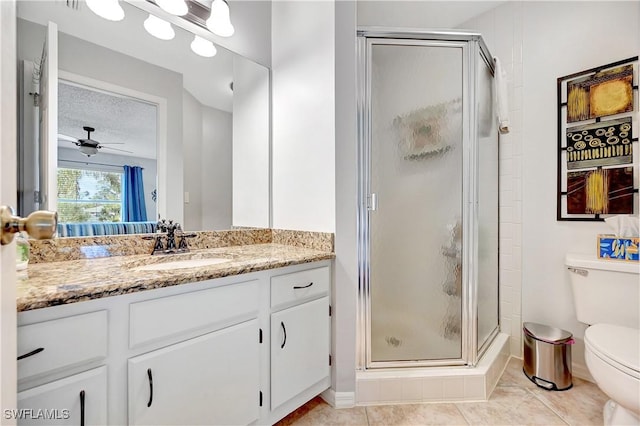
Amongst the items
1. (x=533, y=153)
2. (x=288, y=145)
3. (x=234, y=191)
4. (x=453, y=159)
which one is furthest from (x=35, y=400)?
(x=533, y=153)

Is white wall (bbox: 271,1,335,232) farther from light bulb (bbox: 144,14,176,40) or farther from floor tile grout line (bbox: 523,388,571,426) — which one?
floor tile grout line (bbox: 523,388,571,426)

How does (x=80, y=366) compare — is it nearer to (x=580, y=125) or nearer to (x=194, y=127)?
(x=194, y=127)

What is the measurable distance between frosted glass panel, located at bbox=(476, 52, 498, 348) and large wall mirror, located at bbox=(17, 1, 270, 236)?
4.34 ft

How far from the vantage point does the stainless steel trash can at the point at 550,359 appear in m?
1.61

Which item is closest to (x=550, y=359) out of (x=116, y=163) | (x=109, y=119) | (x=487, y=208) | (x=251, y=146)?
(x=487, y=208)

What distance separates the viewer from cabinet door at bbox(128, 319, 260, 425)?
88 cm

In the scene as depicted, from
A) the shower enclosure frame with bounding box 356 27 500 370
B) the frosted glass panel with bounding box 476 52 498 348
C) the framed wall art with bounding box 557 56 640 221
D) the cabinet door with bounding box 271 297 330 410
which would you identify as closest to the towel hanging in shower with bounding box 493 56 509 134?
the frosted glass panel with bounding box 476 52 498 348

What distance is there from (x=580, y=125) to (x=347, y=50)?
145cm

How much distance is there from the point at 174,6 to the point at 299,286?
5.12ft

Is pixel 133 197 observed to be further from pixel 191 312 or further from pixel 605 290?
pixel 605 290

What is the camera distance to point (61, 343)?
731 millimetres

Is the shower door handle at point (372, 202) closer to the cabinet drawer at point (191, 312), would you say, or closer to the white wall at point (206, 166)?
the cabinet drawer at point (191, 312)

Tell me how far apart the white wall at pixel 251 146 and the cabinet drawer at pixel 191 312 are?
0.76 metres

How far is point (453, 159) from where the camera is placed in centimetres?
161
